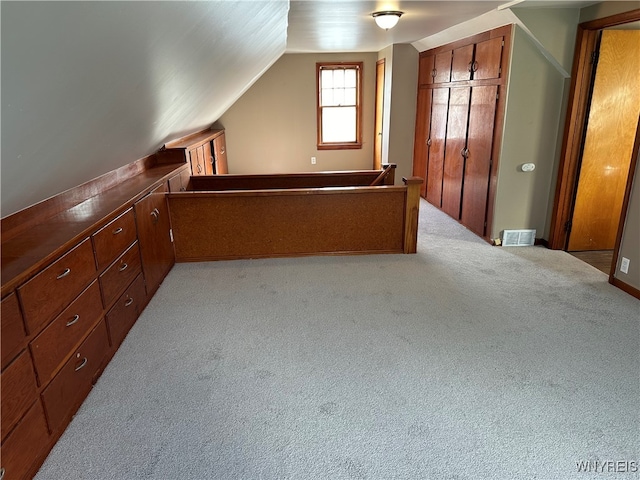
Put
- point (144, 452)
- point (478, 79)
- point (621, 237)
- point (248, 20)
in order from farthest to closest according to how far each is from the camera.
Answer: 1. point (478, 79)
2. point (621, 237)
3. point (248, 20)
4. point (144, 452)

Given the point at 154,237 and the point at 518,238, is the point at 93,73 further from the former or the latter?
the point at 518,238

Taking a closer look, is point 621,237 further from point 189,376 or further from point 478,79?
point 189,376

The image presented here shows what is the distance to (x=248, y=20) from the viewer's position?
2668 millimetres

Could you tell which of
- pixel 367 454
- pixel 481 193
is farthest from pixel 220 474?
pixel 481 193

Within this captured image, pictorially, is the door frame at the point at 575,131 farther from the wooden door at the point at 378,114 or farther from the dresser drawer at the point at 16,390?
the dresser drawer at the point at 16,390

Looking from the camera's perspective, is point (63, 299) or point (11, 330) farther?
point (63, 299)

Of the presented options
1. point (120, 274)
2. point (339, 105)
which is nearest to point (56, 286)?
point (120, 274)

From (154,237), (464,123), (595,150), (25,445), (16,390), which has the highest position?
(464,123)

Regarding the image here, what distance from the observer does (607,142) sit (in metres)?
3.80

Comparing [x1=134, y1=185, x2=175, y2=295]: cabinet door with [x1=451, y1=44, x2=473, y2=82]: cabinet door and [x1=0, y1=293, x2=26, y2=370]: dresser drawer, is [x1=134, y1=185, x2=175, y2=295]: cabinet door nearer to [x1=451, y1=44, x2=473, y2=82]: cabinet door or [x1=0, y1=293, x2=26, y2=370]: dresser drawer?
[x1=0, y1=293, x2=26, y2=370]: dresser drawer

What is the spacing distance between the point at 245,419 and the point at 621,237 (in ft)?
9.79

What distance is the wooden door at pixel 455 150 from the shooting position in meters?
4.71

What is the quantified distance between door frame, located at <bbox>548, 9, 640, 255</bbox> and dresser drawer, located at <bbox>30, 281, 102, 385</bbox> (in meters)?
3.57

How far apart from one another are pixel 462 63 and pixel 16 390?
4714 millimetres
